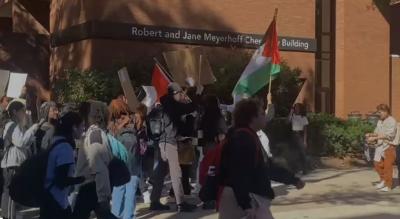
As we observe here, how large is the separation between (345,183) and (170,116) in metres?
5.44

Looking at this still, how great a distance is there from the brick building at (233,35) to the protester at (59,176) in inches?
474

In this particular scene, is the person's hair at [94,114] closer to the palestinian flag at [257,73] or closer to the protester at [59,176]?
the protester at [59,176]

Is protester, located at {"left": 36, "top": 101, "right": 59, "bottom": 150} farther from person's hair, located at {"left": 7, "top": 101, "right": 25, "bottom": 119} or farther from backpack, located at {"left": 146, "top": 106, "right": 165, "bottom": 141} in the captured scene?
backpack, located at {"left": 146, "top": 106, "right": 165, "bottom": 141}

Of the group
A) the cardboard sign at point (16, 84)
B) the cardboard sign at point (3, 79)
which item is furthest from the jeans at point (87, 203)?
the cardboard sign at point (3, 79)

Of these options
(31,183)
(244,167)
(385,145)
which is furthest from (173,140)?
(385,145)

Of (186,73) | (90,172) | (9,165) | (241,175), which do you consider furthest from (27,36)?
(241,175)

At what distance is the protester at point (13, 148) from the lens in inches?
339

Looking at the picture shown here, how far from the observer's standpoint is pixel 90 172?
681 cm

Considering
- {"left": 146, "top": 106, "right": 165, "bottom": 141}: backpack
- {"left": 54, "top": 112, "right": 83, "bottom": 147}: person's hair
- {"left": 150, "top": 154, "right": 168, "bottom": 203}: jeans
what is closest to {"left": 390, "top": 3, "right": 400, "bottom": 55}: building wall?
{"left": 146, "top": 106, "right": 165, "bottom": 141}: backpack

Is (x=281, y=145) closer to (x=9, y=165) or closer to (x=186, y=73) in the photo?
(x=186, y=73)

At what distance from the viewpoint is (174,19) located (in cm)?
1969

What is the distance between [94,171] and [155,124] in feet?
11.5

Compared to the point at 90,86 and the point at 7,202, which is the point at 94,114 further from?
the point at 90,86

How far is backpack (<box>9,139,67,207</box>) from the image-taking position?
19.4 feet
